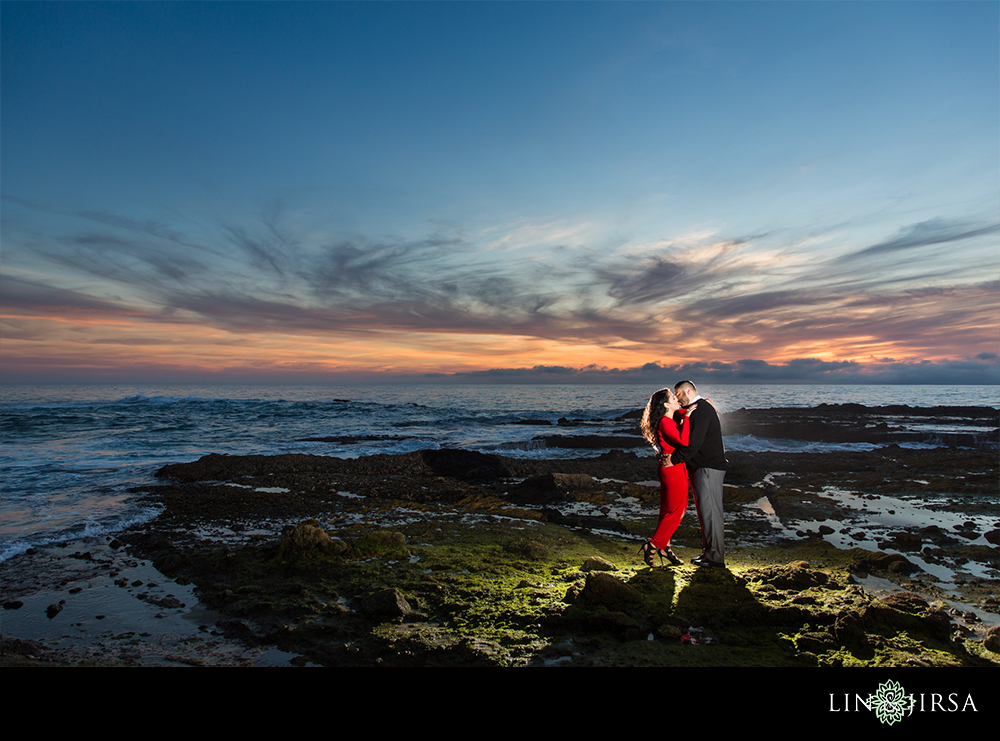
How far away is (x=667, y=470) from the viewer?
19.6ft

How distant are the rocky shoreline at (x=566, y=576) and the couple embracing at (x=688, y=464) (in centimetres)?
37

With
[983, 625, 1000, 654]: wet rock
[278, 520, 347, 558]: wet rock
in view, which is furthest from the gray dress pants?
[278, 520, 347, 558]: wet rock

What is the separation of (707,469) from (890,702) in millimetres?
3872

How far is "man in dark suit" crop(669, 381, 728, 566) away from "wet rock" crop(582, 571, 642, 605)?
1544 mm

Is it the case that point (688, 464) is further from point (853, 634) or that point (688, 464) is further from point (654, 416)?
point (853, 634)

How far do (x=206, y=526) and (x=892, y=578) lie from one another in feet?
33.9

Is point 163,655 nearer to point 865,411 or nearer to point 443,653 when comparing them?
point 443,653

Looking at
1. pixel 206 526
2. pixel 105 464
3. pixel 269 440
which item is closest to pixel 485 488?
pixel 206 526

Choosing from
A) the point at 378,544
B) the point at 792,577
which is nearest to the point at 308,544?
the point at 378,544

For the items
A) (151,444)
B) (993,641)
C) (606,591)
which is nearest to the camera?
(993,641)

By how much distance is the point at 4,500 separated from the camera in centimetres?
1045

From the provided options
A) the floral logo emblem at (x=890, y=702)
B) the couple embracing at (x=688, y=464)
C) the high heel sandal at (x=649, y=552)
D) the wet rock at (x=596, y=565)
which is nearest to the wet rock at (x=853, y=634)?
the couple embracing at (x=688, y=464)

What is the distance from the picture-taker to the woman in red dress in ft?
19.2

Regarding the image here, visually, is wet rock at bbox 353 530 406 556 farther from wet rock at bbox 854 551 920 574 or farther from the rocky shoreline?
wet rock at bbox 854 551 920 574
